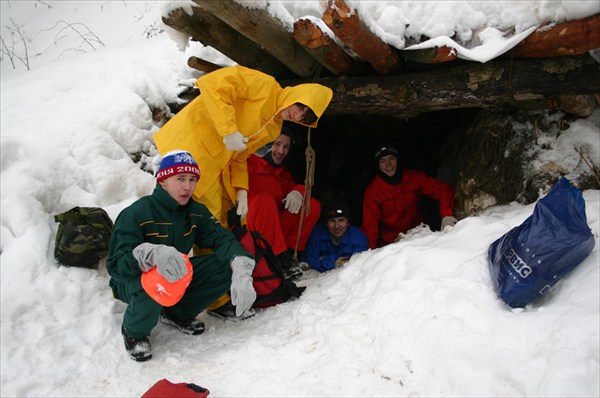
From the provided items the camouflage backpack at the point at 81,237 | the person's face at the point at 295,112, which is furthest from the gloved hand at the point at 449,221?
the camouflage backpack at the point at 81,237

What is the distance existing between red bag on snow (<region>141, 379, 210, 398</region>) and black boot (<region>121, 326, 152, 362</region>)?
66 cm

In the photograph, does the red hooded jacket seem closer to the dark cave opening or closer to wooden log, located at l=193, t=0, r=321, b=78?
the dark cave opening

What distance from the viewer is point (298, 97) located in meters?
3.57

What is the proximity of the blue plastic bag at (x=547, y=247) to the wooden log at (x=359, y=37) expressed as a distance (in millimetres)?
1735

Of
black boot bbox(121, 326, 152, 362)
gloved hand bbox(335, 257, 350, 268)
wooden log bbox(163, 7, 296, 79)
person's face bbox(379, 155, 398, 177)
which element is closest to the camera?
black boot bbox(121, 326, 152, 362)

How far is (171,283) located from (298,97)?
1855 mm

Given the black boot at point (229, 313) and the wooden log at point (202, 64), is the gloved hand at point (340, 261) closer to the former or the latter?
the black boot at point (229, 313)

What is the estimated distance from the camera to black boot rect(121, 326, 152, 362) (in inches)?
112

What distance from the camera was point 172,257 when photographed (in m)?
2.61

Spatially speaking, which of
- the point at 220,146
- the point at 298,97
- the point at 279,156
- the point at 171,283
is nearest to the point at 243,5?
the point at 298,97

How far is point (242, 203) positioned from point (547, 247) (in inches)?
101

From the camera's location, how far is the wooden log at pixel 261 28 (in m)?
3.13

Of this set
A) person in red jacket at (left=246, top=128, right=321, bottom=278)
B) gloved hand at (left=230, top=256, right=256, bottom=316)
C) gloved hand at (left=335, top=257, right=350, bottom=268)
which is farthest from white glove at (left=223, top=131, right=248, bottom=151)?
gloved hand at (left=335, top=257, right=350, bottom=268)

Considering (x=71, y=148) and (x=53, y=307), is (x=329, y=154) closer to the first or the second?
(x=71, y=148)
